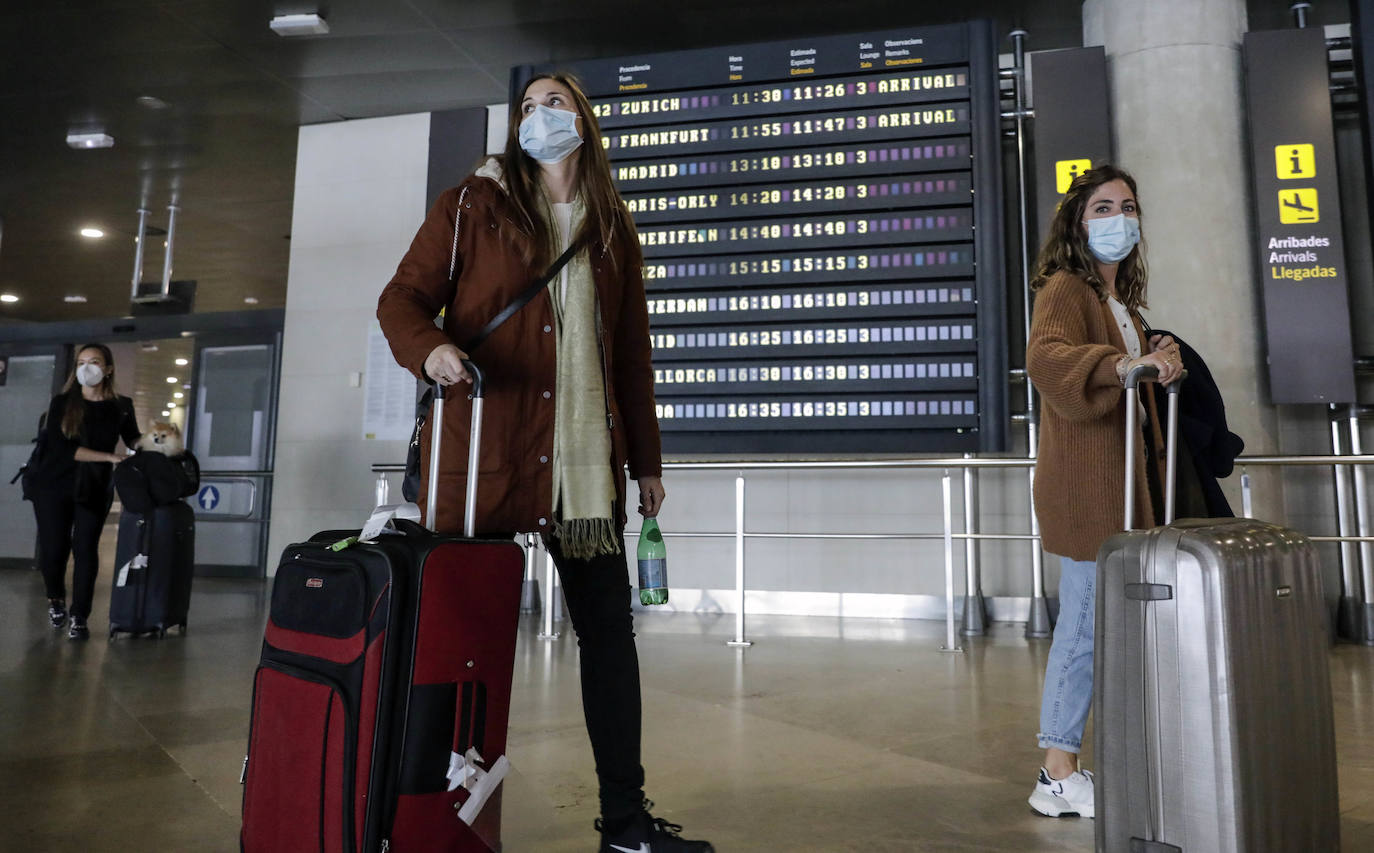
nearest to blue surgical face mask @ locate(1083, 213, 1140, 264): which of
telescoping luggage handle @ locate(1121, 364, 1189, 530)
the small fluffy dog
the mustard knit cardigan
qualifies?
the mustard knit cardigan

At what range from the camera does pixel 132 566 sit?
441 cm

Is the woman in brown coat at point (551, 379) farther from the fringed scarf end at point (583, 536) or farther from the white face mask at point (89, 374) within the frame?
the white face mask at point (89, 374)

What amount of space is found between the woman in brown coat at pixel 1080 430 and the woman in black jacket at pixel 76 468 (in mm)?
4430

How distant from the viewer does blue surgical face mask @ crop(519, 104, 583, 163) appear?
174 centimetres

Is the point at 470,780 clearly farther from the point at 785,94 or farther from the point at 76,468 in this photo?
the point at 76,468

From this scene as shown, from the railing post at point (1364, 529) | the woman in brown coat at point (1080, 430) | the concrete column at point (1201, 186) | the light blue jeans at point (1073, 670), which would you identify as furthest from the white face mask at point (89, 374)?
the railing post at point (1364, 529)

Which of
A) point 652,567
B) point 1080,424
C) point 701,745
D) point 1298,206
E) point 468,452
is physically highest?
point 1298,206

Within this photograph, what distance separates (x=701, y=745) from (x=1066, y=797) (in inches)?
37.3

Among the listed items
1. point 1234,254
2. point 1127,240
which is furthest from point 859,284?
point 1127,240

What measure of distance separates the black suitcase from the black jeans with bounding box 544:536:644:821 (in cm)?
358

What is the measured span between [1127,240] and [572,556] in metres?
1.45

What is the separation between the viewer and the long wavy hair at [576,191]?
5.60ft

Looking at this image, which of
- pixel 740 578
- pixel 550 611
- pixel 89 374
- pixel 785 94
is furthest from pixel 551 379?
pixel 89 374

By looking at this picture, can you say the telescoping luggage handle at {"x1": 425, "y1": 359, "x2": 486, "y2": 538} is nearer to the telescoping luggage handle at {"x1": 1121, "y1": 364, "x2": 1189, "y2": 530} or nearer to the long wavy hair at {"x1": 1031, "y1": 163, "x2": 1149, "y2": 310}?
the telescoping luggage handle at {"x1": 1121, "y1": 364, "x2": 1189, "y2": 530}
